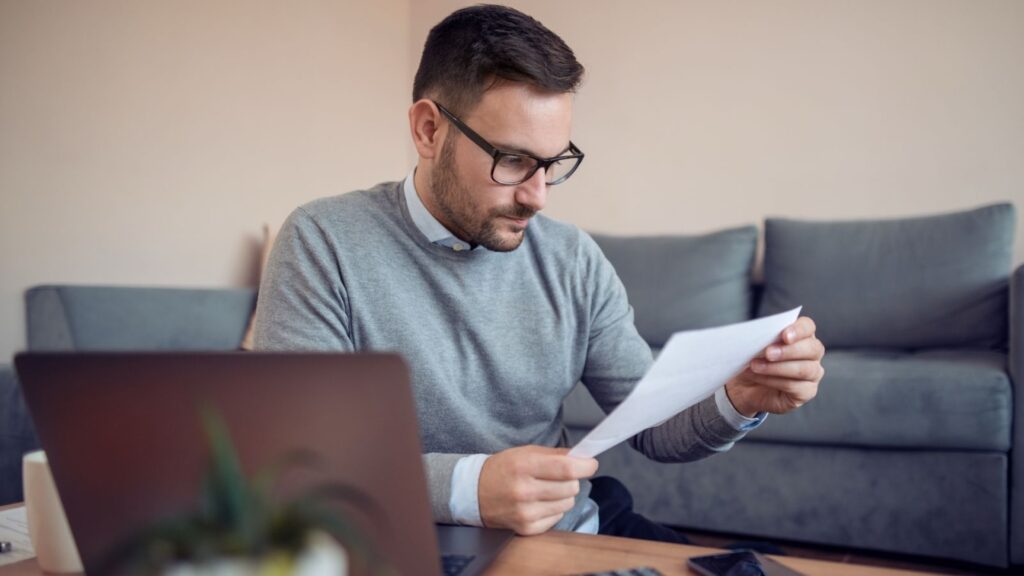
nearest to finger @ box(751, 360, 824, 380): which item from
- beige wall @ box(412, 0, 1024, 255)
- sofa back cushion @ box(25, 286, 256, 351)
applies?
sofa back cushion @ box(25, 286, 256, 351)

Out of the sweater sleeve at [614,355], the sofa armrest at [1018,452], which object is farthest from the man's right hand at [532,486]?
the sofa armrest at [1018,452]

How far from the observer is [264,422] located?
0.48m

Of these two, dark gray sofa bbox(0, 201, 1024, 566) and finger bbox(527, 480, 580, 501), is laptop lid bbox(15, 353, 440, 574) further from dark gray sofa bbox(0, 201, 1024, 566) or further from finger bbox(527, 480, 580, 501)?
dark gray sofa bbox(0, 201, 1024, 566)

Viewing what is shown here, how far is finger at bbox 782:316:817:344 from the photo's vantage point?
81 centimetres

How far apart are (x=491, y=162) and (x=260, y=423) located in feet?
2.14

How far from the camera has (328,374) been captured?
470mm

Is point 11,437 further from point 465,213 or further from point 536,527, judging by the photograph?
point 536,527

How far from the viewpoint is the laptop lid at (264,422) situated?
47 centimetres

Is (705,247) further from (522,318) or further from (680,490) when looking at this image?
(522,318)

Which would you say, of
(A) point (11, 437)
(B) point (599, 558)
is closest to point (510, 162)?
(B) point (599, 558)

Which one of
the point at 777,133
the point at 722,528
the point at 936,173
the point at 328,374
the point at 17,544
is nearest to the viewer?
the point at 328,374

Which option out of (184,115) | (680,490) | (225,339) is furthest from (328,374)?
(184,115)

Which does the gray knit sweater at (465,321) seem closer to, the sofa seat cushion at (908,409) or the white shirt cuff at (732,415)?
the white shirt cuff at (732,415)

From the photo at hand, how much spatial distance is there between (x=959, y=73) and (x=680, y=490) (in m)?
1.72
